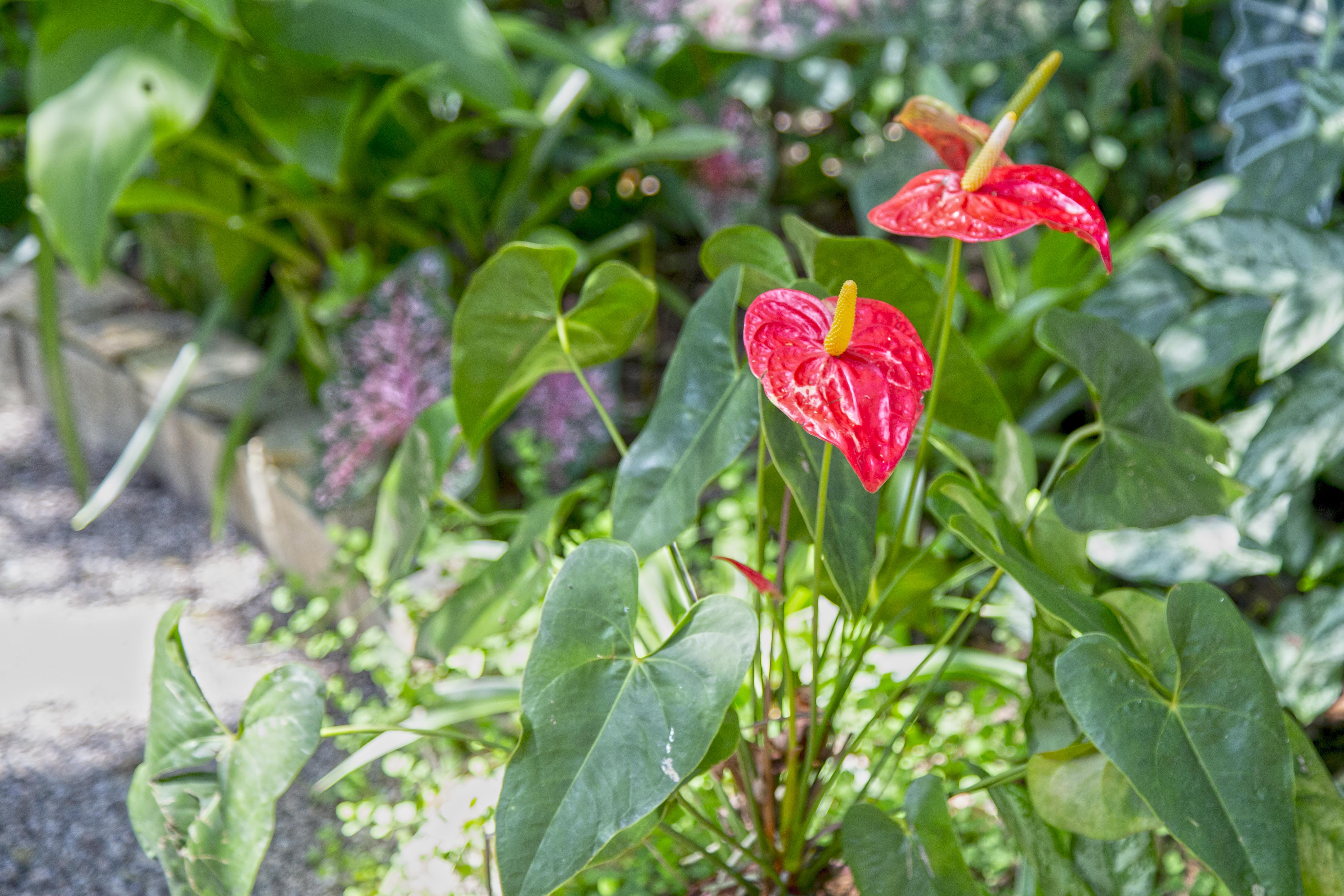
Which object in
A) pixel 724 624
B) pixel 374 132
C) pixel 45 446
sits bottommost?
pixel 45 446

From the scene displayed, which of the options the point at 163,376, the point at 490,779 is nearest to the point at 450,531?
the point at 490,779

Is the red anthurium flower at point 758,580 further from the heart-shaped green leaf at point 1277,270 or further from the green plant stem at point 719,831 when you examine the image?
the heart-shaped green leaf at point 1277,270

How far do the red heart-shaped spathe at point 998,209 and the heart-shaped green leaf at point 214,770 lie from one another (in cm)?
49

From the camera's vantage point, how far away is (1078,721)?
22.2 inches

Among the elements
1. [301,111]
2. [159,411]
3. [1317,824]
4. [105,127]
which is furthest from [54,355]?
[1317,824]

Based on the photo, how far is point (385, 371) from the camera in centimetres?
141

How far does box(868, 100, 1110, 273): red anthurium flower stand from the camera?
613mm

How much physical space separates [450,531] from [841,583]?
2.91ft

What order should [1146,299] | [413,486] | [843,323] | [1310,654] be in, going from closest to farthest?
[843,323] < [413,486] < [1310,654] < [1146,299]

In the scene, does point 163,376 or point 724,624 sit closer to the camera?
point 724,624

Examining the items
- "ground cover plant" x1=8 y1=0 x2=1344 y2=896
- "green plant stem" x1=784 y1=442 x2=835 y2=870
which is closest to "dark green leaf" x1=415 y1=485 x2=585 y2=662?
"ground cover plant" x1=8 y1=0 x2=1344 y2=896

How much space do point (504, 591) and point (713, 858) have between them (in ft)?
0.91

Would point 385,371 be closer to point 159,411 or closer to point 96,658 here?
point 159,411

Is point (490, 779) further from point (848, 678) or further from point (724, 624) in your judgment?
point (724, 624)
